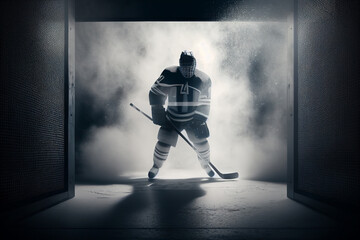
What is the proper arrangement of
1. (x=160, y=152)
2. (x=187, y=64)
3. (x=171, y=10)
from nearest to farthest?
(x=171, y=10), (x=187, y=64), (x=160, y=152)

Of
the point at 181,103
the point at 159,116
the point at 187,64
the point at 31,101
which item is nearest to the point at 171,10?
the point at 187,64

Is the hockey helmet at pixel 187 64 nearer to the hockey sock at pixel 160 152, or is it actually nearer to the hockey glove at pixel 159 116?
the hockey glove at pixel 159 116

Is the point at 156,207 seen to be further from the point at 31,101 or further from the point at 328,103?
the point at 328,103

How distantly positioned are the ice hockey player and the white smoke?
123cm

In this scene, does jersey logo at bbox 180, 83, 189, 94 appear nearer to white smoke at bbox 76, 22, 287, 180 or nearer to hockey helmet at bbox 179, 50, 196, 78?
hockey helmet at bbox 179, 50, 196, 78

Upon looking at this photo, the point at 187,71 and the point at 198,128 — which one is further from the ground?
the point at 187,71

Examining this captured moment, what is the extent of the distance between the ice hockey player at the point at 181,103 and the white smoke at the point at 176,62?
1.23m

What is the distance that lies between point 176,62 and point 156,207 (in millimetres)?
3705

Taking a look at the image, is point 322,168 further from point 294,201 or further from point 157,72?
point 157,72

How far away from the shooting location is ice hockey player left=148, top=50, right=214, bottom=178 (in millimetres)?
3922

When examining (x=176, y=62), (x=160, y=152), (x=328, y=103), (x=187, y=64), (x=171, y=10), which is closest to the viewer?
(x=328, y=103)

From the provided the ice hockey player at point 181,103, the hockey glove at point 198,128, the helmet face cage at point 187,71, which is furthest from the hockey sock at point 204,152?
the helmet face cage at point 187,71

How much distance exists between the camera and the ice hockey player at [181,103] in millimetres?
3922

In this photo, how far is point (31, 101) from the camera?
2.07 m
